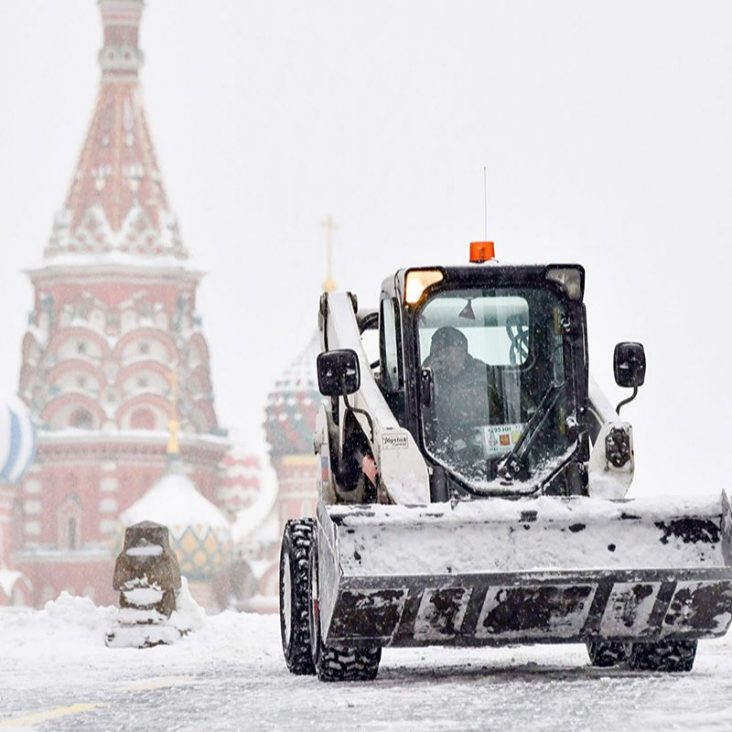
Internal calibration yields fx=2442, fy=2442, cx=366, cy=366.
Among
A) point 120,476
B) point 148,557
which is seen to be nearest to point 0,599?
point 120,476

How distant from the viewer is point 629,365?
10.7 meters

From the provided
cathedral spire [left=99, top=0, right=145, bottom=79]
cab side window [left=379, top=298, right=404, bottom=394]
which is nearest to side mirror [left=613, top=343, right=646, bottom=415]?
cab side window [left=379, top=298, right=404, bottom=394]

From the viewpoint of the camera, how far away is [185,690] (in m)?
10.2

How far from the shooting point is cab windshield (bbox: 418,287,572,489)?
10727mm

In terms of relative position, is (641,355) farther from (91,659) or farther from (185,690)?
(91,659)

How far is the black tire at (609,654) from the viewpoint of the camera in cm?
1135

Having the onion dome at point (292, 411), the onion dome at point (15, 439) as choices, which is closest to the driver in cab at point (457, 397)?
the onion dome at point (15, 439)

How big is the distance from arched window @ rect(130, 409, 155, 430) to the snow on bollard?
3513 inches

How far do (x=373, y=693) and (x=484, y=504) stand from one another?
0.96 metres

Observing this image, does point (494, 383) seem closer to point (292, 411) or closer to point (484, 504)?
point (484, 504)

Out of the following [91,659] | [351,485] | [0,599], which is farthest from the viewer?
[0,599]

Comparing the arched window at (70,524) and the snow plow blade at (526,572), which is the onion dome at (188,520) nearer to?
the arched window at (70,524)

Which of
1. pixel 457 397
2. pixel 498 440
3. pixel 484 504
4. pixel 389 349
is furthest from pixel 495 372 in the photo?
pixel 484 504

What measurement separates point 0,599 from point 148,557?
297 ft
